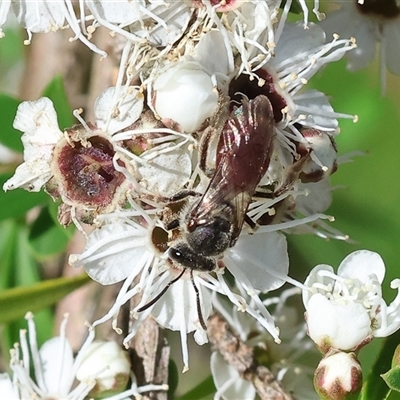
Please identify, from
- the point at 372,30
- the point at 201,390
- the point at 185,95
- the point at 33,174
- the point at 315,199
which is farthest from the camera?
the point at 372,30

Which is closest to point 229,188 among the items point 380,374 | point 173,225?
point 173,225

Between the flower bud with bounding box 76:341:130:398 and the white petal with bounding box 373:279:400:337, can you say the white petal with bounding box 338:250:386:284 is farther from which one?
the flower bud with bounding box 76:341:130:398

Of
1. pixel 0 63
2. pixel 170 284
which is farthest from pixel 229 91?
pixel 0 63

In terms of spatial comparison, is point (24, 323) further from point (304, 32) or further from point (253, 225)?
point (304, 32)

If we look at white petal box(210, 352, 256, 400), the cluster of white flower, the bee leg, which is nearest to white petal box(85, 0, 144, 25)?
the cluster of white flower

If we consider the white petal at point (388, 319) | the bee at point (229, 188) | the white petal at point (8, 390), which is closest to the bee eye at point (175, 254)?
the bee at point (229, 188)

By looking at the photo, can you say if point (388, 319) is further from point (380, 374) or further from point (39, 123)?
point (39, 123)
